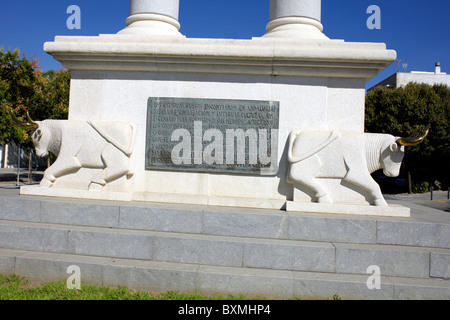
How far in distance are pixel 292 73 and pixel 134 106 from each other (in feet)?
9.61

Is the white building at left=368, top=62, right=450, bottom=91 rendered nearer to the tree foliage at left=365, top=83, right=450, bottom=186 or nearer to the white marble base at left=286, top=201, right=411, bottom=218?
the tree foliage at left=365, top=83, right=450, bottom=186

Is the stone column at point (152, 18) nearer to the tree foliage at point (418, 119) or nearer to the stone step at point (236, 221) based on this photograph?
the stone step at point (236, 221)

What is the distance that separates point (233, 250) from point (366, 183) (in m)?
2.46

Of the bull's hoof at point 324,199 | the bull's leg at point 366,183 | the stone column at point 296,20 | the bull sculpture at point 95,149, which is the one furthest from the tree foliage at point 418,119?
the bull sculpture at point 95,149

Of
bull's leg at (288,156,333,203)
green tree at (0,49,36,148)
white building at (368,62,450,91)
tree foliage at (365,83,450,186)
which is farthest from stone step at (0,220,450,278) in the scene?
white building at (368,62,450,91)

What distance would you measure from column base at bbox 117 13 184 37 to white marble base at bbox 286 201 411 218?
13.6 feet

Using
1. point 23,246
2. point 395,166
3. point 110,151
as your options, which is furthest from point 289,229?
point 23,246

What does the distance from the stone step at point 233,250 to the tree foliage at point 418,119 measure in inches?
858

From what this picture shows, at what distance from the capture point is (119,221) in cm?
489

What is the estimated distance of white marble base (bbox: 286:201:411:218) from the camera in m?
5.05

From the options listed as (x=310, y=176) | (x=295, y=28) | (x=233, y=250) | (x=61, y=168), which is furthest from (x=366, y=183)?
(x=61, y=168)

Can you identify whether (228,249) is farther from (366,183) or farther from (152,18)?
(152,18)

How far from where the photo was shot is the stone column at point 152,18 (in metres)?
6.41
